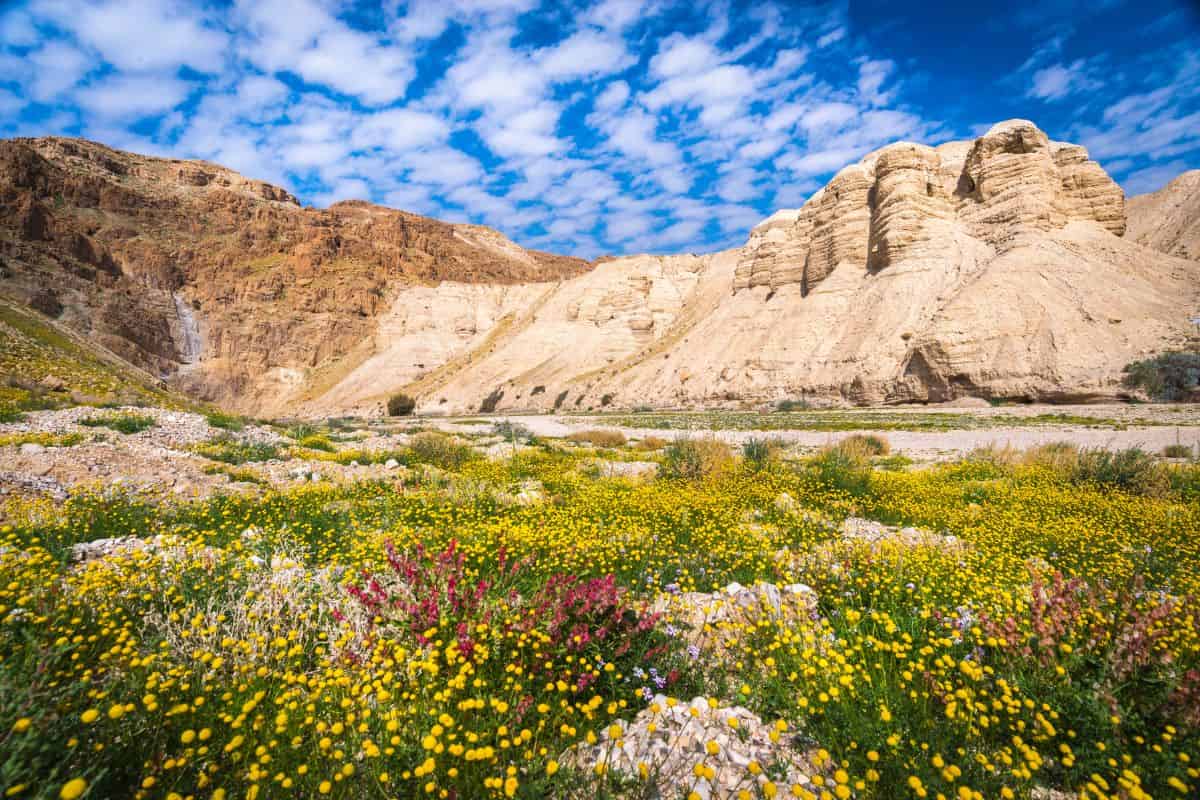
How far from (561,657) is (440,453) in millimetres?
9016

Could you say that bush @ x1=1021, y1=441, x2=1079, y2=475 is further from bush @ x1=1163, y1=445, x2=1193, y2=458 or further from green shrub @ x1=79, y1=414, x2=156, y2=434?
green shrub @ x1=79, y1=414, x2=156, y2=434

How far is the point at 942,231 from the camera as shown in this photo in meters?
42.7

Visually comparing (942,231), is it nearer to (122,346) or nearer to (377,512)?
(377,512)

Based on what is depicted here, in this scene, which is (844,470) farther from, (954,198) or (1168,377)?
(954,198)

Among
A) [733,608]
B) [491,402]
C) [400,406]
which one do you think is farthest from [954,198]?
[400,406]

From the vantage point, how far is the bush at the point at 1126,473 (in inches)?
302

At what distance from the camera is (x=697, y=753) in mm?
2402

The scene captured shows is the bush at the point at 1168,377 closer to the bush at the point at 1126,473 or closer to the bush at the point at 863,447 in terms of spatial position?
the bush at the point at 863,447

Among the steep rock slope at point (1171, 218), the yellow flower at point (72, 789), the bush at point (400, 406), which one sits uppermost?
the steep rock slope at point (1171, 218)

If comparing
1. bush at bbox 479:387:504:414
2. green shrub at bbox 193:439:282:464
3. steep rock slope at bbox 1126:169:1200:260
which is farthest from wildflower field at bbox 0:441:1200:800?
steep rock slope at bbox 1126:169:1200:260

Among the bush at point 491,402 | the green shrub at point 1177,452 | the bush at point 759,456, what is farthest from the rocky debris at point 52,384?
the bush at point 491,402

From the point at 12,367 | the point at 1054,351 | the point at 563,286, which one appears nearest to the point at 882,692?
the point at 12,367

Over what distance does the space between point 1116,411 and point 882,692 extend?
31.9m

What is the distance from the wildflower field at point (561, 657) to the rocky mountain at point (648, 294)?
116ft
